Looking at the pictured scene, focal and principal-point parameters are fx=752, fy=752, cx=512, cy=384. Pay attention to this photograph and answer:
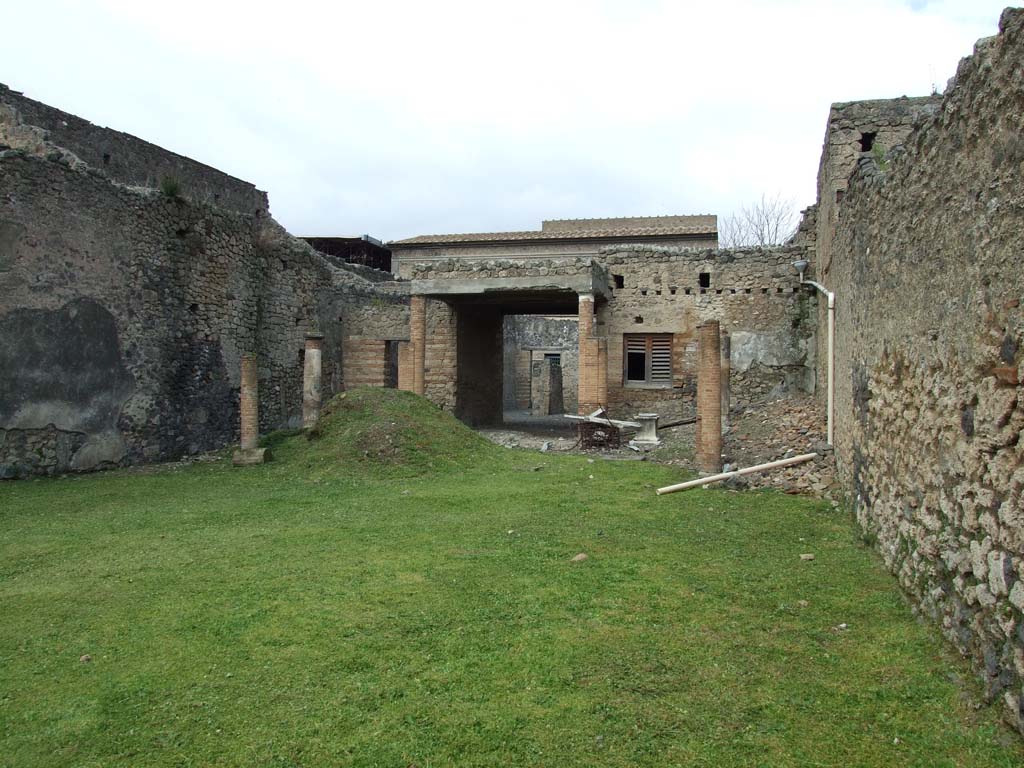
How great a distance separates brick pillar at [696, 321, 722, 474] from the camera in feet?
32.9

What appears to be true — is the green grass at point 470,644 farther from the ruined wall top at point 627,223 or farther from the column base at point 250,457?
the ruined wall top at point 627,223

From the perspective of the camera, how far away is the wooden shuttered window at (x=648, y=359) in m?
16.1

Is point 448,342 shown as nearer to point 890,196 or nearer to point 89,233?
point 89,233

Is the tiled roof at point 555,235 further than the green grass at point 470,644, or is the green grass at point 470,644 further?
the tiled roof at point 555,235

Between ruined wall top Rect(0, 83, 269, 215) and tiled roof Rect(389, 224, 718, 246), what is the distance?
269 inches

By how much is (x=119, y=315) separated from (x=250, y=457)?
9.17 ft

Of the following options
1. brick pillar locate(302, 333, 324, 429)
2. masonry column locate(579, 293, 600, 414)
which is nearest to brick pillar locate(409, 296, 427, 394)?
brick pillar locate(302, 333, 324, 429)

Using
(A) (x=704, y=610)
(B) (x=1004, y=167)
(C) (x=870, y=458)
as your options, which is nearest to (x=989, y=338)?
(B) (x=1004, y=167)

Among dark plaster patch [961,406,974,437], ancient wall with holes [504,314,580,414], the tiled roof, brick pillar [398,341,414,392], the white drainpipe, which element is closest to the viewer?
dark plaster patch [961,406,974,437]

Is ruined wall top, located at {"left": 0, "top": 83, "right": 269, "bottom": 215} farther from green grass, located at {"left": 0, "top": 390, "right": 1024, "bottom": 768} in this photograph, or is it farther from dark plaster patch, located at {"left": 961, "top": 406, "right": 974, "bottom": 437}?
dark plaster patch, located at {"left": 961, "top": 406, "right": 974, "bottom": 437}

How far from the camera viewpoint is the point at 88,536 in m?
6.79

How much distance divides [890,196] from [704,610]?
3.21 m

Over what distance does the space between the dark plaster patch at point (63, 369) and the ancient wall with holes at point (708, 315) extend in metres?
9.55

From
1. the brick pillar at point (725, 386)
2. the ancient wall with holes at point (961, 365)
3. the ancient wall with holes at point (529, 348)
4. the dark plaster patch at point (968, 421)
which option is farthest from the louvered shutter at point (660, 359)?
the dark plaster patch at point (968, 421)
